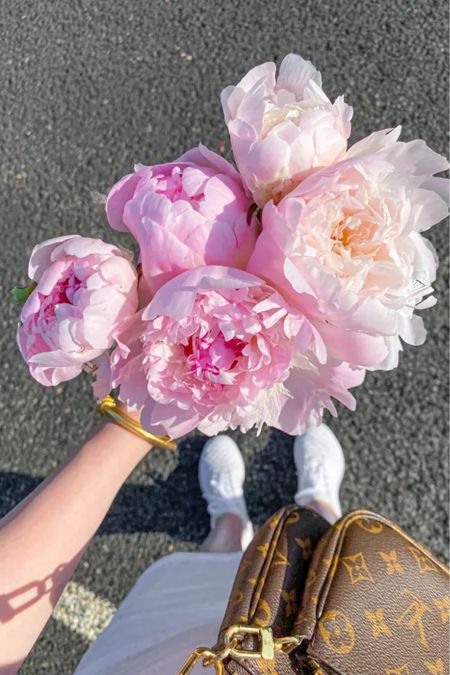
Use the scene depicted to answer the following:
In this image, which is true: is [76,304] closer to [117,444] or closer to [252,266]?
[252,266]

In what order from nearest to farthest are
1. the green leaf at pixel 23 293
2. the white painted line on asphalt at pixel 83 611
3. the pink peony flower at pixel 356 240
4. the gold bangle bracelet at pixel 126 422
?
the pink peony flower at pixel 356 240, the green leaf at pixel 23 293, the gold bangle bracelet at pixel 126 422, the white painted line on asphalt at pixel 83 611

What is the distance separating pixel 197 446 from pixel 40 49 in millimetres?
1404

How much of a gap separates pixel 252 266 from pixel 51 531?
0.59 m

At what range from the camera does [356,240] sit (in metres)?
0.46

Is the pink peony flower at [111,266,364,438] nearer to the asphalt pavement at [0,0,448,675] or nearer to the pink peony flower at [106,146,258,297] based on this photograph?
the pink peony flower at [106,146,258,297]

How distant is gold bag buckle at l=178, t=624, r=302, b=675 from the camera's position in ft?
2.10

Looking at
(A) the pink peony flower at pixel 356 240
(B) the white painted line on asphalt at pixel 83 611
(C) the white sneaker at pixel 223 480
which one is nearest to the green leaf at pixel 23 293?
(A) the pink peony flower at pixel 356 240

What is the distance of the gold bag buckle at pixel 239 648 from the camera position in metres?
0.64

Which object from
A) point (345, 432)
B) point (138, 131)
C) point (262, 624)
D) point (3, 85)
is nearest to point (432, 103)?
point (138, 131)

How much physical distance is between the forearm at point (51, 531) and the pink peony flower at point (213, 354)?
408 millimetres

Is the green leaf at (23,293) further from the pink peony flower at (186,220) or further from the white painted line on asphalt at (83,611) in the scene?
the white painted line on asphalt at (83,611)

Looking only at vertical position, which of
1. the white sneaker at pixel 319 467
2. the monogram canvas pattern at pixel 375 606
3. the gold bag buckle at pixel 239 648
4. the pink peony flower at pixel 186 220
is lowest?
the white sneaker at pixel 319 467

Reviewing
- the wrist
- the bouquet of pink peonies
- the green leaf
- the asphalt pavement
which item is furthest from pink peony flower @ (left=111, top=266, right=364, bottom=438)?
the asphalt pavement

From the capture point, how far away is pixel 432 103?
174 cm
